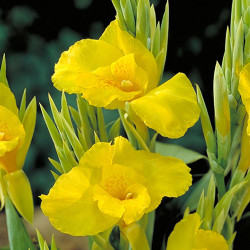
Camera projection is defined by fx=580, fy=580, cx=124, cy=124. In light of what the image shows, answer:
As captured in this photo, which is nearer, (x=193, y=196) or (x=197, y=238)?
(x=197, y=238)

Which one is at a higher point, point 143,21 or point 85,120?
point 143,21

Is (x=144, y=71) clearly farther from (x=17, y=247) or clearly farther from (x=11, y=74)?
(x=11, y=74)

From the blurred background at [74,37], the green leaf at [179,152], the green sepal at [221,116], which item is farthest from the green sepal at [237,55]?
the blurred background at [74,37]

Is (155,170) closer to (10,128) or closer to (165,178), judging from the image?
(165,178)

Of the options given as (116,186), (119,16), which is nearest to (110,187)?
(116,186)

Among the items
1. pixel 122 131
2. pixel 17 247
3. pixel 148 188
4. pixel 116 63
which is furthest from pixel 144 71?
pixel 122 131

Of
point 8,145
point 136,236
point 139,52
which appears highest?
point 139,52

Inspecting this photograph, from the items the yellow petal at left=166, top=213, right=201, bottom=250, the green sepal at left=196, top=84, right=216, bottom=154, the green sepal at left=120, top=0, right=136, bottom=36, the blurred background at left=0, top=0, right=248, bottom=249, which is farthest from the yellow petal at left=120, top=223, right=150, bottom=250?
the blurred background at left=0, top=0, right=248, bottom=249
